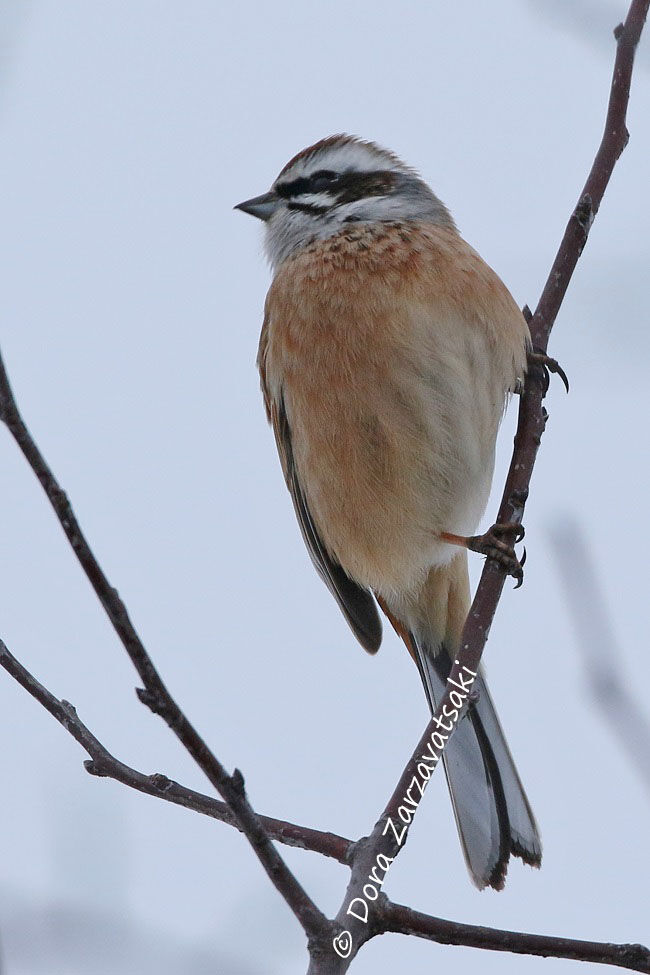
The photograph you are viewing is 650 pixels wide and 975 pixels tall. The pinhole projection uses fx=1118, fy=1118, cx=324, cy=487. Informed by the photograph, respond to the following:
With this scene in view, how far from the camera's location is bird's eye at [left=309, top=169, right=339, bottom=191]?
5.57 meters

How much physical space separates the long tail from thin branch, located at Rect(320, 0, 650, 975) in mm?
276

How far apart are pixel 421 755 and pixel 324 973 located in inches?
29.2

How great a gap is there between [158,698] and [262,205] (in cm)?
389

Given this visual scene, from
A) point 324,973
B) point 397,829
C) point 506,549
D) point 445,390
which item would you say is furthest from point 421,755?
point 445,390

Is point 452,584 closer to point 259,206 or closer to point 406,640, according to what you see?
point 406,640

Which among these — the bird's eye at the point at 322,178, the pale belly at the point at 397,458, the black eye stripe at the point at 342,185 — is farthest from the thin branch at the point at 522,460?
the bird's eye at the point at 322,178

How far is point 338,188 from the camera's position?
5.50 meters

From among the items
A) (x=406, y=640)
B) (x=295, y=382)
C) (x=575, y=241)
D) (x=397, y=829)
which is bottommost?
(x=397, y=829)

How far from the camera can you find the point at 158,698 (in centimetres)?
231

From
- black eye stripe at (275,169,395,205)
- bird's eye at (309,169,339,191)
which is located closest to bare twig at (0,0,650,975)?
black eye stripe at (275,169,395,205)

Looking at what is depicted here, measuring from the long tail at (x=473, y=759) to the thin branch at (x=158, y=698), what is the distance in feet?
4.15

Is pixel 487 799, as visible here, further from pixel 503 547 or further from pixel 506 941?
pixel 506 941

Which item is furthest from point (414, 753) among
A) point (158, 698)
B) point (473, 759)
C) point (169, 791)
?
point (473, 759)

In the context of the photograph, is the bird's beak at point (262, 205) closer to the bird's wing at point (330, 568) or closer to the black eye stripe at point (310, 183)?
the black eye stripe at point (310, 183)
